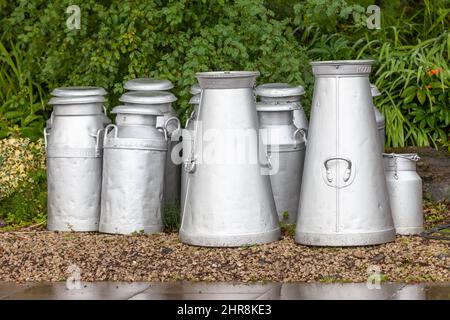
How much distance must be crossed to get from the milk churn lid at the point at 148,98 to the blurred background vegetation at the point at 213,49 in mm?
334

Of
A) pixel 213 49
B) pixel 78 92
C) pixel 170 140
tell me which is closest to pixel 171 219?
pixel 170 140

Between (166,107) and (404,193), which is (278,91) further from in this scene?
(404,193)

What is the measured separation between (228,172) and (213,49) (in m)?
1.55

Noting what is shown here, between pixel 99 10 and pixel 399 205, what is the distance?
2784 mm

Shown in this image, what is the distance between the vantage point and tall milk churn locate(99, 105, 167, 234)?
22.5 ft

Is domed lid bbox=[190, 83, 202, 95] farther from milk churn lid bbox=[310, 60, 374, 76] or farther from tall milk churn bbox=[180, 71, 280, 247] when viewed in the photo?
milk churn lid bbox=[310, 60, 374, 76]

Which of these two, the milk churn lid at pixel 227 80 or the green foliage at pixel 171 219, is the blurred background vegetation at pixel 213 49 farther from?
the milk churn lid at pixel 227 80

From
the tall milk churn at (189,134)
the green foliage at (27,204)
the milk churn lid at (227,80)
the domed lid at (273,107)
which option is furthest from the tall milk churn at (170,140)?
the green foliage at (27,204)

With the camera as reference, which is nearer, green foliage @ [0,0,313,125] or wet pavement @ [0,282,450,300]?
wet pavement @ [0,282,450,300]

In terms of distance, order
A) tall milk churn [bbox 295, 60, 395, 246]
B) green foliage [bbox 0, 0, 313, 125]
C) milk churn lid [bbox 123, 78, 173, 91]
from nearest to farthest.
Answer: tall milk churn [bbox 295, 60, 395, 246], milk churn lid [bbox 123, 78, 173, 91], green foliage [bbox 0, 0, 313, 125]

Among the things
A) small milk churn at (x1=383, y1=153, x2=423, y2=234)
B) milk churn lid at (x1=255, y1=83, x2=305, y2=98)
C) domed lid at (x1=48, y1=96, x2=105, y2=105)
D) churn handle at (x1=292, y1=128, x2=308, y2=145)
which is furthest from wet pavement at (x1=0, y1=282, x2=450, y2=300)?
milk churn lid at (x1=255, y1=83, x2=305, y2=98)

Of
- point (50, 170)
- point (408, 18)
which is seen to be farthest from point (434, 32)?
point (50, 170)

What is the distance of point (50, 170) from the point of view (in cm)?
715

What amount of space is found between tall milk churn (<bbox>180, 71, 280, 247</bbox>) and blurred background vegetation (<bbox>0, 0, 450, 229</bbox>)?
110 cm
